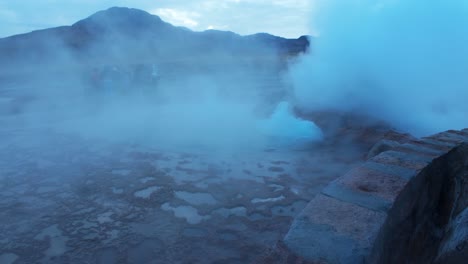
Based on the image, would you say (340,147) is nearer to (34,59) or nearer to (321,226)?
(321,226)

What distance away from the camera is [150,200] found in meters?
3.60

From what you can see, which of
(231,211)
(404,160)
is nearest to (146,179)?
(231,211)

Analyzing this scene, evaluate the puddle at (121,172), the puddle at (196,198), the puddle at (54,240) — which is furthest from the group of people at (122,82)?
the puddle at (54,240)

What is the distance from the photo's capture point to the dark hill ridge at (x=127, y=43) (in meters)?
25.5

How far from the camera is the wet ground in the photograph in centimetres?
277

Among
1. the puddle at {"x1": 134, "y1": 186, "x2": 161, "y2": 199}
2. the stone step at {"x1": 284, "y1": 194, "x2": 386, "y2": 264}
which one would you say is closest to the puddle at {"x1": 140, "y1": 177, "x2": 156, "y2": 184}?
the puddle at {"x1": 134, "y1": 186, "x2": 161, "y2": 199}

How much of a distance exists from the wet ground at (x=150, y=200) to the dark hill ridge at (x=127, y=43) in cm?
1750

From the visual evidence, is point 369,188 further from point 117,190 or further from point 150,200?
point 117,190

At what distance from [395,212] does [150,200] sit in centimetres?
276

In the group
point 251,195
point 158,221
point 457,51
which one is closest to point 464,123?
point 457,51

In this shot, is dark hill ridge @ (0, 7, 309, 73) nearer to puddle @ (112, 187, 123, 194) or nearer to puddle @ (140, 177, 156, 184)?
puddle @ (140, 177, 156, 184)

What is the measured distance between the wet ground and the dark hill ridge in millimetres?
17500

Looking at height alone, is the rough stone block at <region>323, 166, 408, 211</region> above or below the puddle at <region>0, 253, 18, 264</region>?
above

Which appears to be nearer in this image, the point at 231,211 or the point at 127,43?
the point at 231,211
